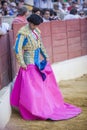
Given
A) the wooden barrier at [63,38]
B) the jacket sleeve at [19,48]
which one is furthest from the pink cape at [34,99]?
the wooden barrier at [63,38]

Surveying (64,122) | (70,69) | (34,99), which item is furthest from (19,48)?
(70,69)

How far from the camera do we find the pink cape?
5496 millimetres

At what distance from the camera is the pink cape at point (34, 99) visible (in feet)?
18.0

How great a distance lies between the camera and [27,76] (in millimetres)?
5562

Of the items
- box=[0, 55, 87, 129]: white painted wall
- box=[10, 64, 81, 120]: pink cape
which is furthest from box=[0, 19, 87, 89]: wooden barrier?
box=[10, 64, 81, 120]: pink cape

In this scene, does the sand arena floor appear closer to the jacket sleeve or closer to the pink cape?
the pink cape

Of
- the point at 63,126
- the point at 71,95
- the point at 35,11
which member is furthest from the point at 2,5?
the point at 63,126

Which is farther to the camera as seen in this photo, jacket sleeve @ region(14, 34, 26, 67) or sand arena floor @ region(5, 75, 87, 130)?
jacket sleeve @ region(14, 34, 26, 67)

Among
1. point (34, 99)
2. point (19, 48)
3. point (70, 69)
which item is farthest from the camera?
point (70, 69)

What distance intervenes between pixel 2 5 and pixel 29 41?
5.67 metres

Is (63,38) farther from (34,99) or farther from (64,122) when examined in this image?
(64,122)

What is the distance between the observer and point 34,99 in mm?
5523

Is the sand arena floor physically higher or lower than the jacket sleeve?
lower

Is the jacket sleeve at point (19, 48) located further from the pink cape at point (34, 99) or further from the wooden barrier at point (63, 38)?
the wooden barrier at point (63, 38)
